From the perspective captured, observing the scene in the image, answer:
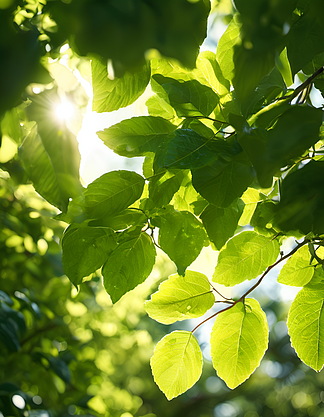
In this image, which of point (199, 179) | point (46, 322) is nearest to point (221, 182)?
point (199, 179)

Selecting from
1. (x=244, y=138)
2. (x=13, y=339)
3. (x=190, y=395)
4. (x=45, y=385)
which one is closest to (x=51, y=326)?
(x=45, y=385)

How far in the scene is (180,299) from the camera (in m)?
0.32

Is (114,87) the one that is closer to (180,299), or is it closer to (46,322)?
(180,299)

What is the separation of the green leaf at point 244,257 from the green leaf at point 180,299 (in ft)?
0.07

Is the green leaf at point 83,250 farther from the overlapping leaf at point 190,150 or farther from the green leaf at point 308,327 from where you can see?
the green leaf at point 308,327

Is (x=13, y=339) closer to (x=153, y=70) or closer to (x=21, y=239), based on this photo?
(x=21, y=239)

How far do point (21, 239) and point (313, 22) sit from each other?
953mm

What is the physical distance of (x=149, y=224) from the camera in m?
0.31

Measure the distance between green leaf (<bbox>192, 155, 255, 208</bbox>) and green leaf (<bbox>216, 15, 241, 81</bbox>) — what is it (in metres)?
0.10

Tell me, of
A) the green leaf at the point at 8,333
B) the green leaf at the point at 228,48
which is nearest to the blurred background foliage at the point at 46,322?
the green leaf at the point at 8,333

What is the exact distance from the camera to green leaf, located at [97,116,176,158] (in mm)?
279

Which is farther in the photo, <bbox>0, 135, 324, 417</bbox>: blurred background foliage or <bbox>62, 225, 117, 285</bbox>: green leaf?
<bbox>0, 135, 324, 417</bbox>: blurred background foliage

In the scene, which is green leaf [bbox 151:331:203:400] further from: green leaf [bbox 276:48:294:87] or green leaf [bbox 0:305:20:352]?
green leaf [bbox 0:305:20:352]

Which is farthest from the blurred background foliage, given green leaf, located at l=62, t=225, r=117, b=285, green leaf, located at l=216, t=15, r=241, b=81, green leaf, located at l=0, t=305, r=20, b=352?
green leaf, located at l=216, t=15, r=241, b=81
